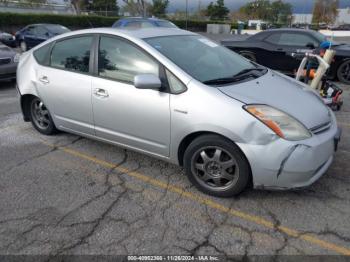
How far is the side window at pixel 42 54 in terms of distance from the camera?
4.38m

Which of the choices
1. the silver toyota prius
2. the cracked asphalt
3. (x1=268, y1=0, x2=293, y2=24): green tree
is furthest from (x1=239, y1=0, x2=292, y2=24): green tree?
the cracked asphalt

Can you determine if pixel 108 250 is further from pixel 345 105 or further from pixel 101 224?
pixel 345 105

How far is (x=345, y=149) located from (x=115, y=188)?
291 centimetres

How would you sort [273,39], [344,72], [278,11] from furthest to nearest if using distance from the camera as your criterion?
1. [278,11]
2. [273,39]
3. [344,72]

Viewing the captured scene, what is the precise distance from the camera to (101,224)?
282cm

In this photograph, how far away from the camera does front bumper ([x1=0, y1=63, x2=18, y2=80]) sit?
Answer: 7859 mm

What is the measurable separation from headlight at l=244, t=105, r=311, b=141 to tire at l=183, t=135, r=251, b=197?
35 cm

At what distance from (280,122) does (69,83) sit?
8.24ft

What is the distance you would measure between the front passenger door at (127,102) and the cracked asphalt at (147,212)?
0.43 metres

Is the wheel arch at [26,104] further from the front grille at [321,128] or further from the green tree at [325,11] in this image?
the green tree at [325,11]

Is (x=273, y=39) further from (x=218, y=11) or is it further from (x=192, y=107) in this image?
(x=218, y=11)

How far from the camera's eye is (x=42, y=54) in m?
4.45

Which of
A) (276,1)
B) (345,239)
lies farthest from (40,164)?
(276,1)

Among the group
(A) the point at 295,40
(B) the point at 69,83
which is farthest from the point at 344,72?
(B) the point at 69,83
